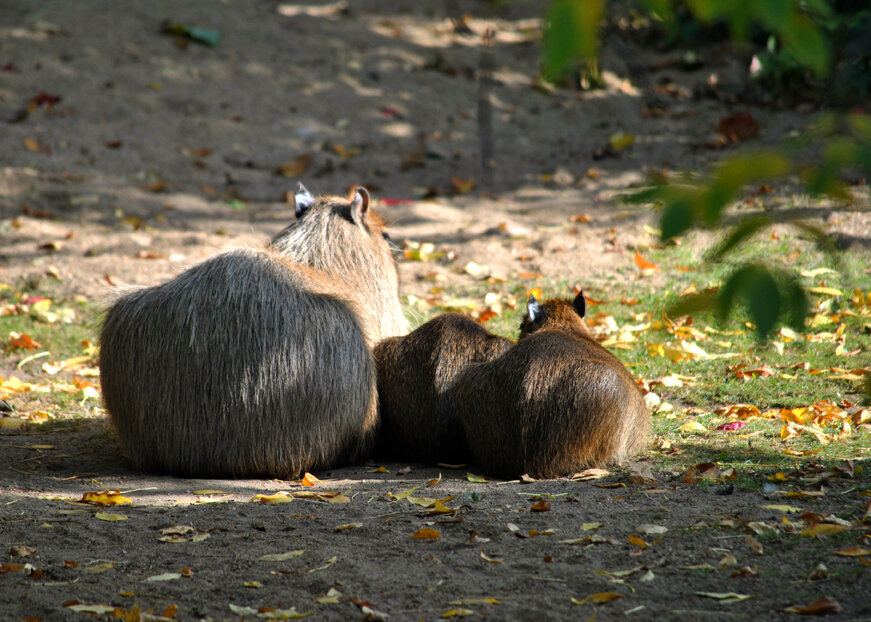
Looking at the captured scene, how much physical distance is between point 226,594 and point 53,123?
8.10 metres

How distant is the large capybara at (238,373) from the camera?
4160mm

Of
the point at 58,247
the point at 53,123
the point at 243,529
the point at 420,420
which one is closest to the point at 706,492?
the point at 420,420

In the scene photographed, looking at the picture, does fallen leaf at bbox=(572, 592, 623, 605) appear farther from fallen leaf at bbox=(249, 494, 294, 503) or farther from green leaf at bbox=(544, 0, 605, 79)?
green leaf at bbox=(544, 0, 605, 79)

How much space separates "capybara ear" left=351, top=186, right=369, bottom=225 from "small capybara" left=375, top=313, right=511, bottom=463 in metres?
0.80

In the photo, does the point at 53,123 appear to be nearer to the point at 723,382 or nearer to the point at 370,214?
the point at 370,214

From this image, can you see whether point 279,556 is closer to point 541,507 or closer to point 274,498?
point 274,498

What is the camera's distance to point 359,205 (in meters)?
5.07

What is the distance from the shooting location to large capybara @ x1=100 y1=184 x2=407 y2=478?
13.6 ft

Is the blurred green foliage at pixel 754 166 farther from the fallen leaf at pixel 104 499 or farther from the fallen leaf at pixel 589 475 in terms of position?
A: the fallen leaf at pixel 104 499

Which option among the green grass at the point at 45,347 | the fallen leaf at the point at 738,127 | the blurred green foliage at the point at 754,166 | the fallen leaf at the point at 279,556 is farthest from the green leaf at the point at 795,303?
the fallen leaf at the point at 738,127

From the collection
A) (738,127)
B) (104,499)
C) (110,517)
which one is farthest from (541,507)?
(738,127)

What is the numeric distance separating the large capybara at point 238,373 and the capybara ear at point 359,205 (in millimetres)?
663

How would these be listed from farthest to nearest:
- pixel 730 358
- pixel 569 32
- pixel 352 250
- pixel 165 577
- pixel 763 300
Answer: pixel 730 358, pixel 352 250, pixel 165 577, pixel 763 300, pixel 569 32

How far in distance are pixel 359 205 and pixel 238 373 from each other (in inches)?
53.3
